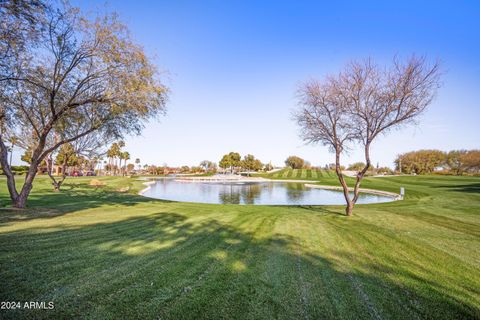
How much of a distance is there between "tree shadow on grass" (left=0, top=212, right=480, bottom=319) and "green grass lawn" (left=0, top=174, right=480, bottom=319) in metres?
0.02

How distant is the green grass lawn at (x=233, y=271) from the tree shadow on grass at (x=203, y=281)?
2 centimetres

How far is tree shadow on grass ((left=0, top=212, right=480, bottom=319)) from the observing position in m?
3.36

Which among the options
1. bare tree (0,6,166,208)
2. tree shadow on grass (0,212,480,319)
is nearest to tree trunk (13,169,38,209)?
bare tree (0,6,166,208)

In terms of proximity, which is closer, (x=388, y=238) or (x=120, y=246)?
(x=120, y=246)

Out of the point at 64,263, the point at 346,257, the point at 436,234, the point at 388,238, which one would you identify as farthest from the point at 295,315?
the point at 436,234

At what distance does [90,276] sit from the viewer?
4152mm

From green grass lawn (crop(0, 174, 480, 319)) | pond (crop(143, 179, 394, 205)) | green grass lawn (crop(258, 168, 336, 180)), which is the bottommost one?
pond (crop(143, 179, 394, 205))

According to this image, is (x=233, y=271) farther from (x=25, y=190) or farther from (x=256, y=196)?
(x=256, y=196)

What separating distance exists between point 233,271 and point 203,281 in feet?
2.33

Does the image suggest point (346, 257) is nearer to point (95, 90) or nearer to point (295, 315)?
point (295, 315)

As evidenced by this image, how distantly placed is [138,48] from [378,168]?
377 feet

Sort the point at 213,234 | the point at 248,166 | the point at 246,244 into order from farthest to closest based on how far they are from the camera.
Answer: the point at 248,166, the point at 213,234, the point at 246,244

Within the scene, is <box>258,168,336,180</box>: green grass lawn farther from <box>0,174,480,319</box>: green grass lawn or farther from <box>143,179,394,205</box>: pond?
<box>0,174,480,319</box>: green grass lawn

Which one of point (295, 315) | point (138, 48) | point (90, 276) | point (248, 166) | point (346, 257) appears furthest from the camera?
point (248, 166)
